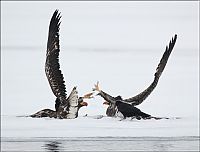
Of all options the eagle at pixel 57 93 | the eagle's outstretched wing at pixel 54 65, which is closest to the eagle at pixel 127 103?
the eagle at pixel 57 93

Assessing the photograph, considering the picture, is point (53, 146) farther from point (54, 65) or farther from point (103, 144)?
point (54, 65)

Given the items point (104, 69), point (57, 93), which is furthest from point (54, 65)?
point (104, 69)

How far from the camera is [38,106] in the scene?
191 inches

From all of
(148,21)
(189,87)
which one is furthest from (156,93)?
(148,21)

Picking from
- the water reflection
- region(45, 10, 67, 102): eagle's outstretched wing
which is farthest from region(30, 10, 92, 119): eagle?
the water reflection

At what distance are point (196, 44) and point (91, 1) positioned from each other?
0.74 metres

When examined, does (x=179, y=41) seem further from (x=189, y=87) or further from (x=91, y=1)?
(x=91, y=1)

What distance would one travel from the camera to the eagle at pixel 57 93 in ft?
15.8

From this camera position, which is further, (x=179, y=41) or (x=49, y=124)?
(x=179, y=41)

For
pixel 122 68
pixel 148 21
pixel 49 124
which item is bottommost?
pixel 49 124

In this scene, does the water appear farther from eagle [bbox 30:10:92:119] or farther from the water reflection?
eagle [bbox 30:10:92:119]

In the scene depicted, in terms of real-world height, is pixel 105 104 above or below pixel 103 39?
below

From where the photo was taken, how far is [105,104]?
484cm

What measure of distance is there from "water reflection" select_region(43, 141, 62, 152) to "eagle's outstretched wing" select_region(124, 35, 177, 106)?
1.80ft
